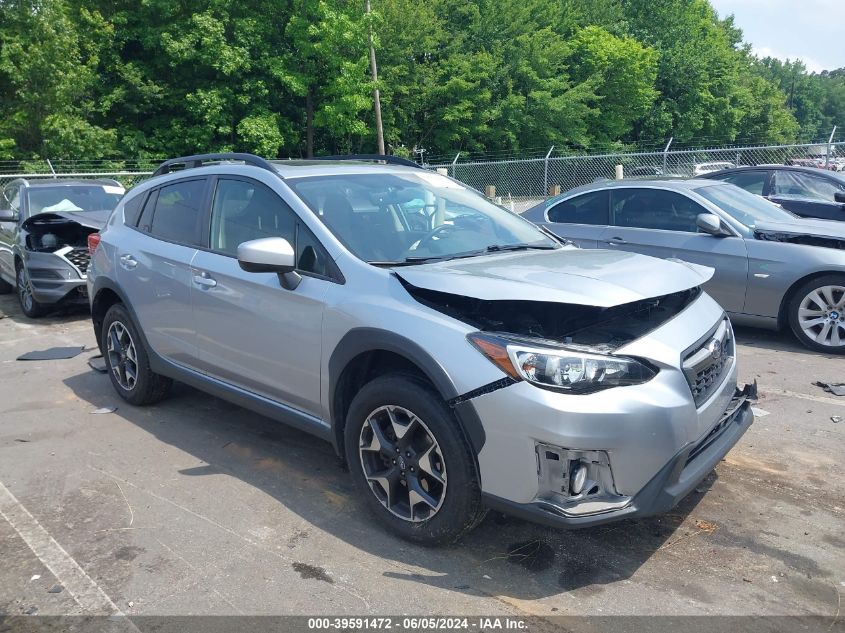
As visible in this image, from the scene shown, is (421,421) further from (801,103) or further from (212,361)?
(801,103)

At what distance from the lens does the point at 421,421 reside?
10.6 ft

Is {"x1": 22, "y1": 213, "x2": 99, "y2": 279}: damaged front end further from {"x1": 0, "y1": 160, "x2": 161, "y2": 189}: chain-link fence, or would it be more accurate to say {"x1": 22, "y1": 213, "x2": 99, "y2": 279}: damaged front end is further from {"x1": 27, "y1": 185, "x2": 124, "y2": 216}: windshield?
{"x1": 0, "y1": 160, "x2": 161, "y2": 189}: chain-link fence

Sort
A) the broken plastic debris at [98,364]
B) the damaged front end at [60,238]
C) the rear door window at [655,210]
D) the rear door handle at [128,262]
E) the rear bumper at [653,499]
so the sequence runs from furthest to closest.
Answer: the damaged front end at [60,238], the rear door window at [655,210], the broken plastic debris at [98,364], the rear door handle at [128,262], the rear bumper at [653,499]

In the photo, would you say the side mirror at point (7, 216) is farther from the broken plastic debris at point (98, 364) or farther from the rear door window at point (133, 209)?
the rear door window at point (133, 209)

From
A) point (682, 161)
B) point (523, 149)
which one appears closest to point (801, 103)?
point (523, 149)

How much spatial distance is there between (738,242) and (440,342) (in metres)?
4.98

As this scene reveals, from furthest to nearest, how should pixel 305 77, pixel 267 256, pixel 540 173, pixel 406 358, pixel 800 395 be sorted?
pixel 305 77, pixel 540 173, pixel 800 395, pixel 267 256, pixel 406 358

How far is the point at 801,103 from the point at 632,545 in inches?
4533

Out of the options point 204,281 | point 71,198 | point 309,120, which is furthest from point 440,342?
point 309,120

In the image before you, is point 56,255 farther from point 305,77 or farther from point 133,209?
point 305,77

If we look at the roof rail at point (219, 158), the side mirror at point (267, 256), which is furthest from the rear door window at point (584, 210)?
the side mirror at point (267, 256)

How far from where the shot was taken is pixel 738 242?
705 cm

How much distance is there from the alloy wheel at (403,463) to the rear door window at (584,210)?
5287 millimetres

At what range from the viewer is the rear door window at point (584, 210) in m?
8.05
